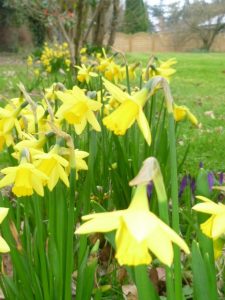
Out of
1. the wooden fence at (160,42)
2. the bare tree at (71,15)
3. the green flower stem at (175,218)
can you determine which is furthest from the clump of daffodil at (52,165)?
the wooden fence at (160,42)

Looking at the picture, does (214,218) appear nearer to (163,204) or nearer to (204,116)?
(163,204)

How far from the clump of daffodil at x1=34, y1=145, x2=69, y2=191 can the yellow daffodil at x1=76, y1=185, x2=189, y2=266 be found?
1.40ft

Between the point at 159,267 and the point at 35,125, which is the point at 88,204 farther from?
the point at 159,267

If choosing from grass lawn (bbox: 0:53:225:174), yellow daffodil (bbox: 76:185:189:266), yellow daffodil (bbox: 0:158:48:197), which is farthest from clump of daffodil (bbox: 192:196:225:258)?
grass lawn (bbox: 0:53:225:174)

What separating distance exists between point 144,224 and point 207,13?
1398 inches

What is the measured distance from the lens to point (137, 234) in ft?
2.11

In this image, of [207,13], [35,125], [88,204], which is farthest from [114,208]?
[207,13]

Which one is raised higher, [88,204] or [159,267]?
[88,204]

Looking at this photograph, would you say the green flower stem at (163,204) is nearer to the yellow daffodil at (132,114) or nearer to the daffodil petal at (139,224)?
the daffodil petal at (139,224)

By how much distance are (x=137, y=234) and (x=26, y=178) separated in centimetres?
49

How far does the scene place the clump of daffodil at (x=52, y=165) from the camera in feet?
3.61

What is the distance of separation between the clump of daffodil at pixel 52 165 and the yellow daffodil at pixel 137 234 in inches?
16.8

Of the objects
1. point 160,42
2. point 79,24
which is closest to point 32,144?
point 79,24

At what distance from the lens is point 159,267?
1.73 m
